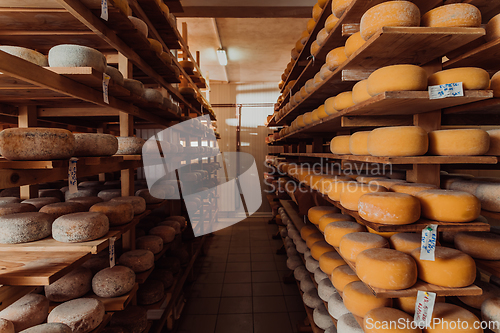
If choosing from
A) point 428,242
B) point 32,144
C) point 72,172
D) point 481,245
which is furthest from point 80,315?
point 481,245

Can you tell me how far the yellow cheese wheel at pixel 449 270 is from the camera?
1.19 meters

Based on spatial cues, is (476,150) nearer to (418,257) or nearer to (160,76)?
(418,257)

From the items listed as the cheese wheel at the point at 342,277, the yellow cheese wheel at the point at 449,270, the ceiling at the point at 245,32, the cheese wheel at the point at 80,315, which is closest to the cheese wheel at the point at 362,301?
the cheese wheel at the point at 342,277

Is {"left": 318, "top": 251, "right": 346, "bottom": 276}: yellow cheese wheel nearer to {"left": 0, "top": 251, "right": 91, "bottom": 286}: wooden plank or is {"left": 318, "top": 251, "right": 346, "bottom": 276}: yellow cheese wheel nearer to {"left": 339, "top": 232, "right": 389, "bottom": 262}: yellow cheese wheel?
{"left": 339, "top": 232, "right": 389, "bottom": 262}: yellow cheese wheel

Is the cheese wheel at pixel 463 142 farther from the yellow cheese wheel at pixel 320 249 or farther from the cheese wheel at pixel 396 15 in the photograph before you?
the yellow cheese wheel at pixel 320 249

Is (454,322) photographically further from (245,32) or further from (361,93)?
(245,32)

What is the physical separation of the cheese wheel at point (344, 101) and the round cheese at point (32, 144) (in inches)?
67.4

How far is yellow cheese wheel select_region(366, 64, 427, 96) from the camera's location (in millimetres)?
1308

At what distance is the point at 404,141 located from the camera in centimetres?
132

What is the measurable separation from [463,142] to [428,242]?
524 millimetres

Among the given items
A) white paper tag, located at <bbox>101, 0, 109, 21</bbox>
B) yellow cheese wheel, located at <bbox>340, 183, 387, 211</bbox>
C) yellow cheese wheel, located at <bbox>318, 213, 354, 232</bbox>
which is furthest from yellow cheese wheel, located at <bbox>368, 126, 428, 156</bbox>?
white paper tag, located at <bbox>101, 0, 109, 21</bbox>

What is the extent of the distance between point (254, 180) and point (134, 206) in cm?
559

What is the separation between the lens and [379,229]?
4.13ft

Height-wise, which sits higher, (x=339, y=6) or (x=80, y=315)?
(x=339, y=6)
